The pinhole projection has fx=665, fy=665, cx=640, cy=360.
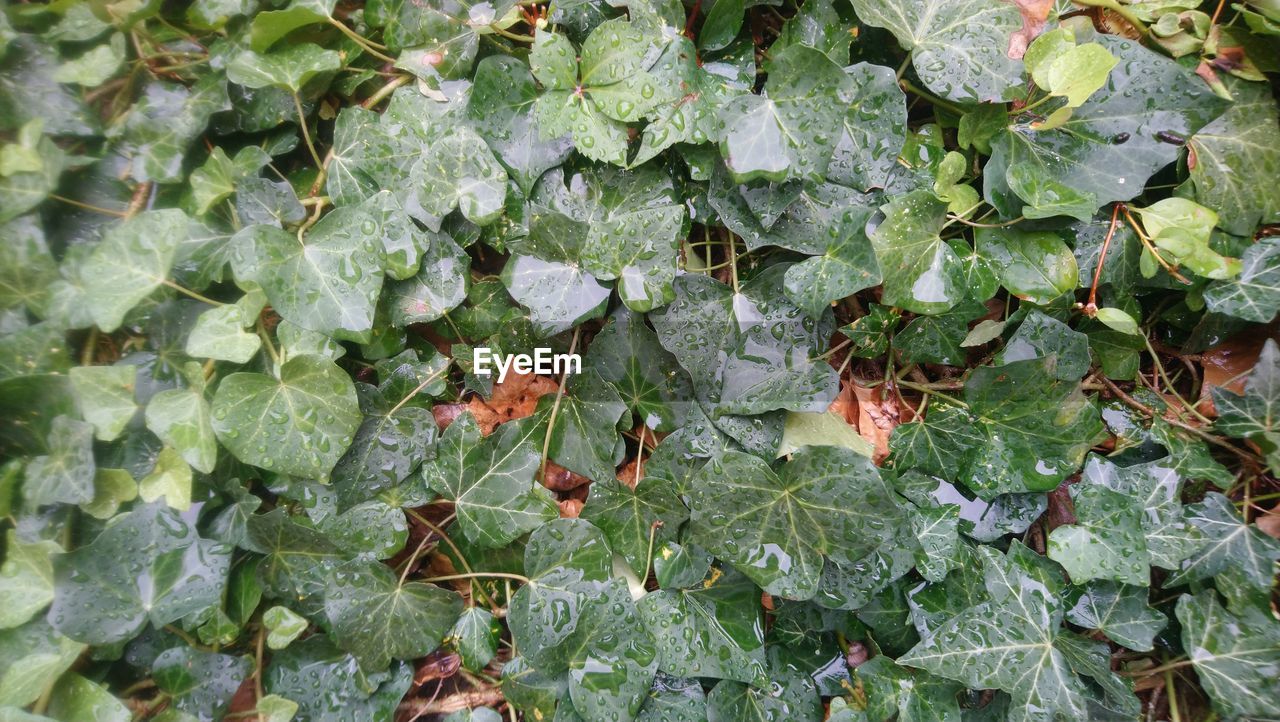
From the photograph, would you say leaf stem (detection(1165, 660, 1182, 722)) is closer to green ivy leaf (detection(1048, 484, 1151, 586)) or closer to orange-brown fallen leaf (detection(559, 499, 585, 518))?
green ivy leaf (detection(1048, 484, 1151, 586))

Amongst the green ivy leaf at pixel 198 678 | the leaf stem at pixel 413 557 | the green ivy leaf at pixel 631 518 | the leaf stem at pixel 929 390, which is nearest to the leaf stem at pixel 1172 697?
the leaf stem at pixel 929 390

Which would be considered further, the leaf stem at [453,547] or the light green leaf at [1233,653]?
the leaf stem at [453,547]

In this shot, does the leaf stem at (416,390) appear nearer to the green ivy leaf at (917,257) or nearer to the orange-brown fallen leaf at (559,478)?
the orange-brown fallen leaf at (559,478)

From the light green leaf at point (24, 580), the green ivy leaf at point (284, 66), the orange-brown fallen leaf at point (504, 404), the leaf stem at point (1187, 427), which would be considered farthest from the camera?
the orange-brown fallen leaf at point (504, 404)

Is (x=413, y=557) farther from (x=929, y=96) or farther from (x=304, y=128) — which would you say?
(x=929, y=96)

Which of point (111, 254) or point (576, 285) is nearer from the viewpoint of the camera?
point (111, 254)

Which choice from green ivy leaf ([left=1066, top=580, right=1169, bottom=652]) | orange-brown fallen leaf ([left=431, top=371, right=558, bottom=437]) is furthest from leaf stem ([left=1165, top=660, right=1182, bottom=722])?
orange-brown fallen leaf ([left=431, top=371, right=558, bottom=437])

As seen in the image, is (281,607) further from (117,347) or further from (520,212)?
(520,212)

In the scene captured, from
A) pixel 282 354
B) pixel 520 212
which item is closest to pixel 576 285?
pixel 520 212

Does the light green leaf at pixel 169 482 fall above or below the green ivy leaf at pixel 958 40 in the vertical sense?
below
